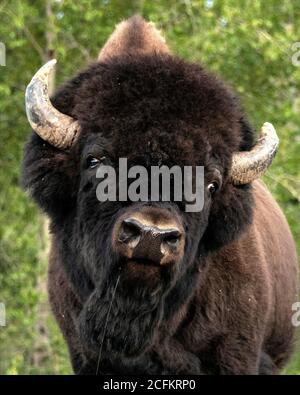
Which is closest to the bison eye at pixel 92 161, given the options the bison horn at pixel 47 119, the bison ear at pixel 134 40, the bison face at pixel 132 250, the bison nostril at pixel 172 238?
the bison face at pixel 132 250

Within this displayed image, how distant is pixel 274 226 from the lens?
10047 mm

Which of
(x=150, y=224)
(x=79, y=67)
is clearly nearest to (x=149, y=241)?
(x=150, y=224)

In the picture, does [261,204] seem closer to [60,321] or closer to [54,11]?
[60,321]

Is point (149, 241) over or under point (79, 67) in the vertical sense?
under

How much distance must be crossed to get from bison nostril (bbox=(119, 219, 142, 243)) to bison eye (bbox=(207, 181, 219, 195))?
1070mm

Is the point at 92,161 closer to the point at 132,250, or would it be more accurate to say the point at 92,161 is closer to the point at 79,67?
the point at 132,250

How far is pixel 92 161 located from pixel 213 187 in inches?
35.3

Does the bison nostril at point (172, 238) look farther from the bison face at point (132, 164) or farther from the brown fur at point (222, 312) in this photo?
the brown fur at point (222, 312)

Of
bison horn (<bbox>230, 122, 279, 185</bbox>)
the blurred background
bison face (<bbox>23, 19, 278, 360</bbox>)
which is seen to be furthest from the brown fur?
the blurred background

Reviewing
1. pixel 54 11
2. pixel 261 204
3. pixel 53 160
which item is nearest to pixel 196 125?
pixel 53 160

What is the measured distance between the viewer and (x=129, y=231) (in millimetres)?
6422

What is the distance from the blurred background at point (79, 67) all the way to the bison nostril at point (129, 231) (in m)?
7.60

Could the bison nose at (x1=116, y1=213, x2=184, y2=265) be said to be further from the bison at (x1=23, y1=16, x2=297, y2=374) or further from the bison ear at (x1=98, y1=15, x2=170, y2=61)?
the bison ear at (x1=98, y1=15, x2=170, y2=61)

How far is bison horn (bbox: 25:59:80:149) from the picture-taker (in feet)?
24.5
